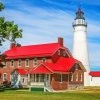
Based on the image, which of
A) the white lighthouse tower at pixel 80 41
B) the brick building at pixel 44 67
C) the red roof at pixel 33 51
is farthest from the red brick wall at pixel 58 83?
the white lighthouse tower at pixel 80 41

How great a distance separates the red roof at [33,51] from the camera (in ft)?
226

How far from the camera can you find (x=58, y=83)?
64.8 metres

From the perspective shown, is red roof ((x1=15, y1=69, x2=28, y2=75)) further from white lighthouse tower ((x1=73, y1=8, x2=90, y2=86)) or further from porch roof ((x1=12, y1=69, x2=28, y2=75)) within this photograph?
white lighthouse tower ((x1=73, y1=8, x2=90, y2=86))

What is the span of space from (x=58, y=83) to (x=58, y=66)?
301cm

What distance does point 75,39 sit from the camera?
259ft

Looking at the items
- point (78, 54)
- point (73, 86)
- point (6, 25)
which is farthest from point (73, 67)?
point (6, 25)

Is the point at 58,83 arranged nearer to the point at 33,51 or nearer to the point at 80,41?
the point at 33,51

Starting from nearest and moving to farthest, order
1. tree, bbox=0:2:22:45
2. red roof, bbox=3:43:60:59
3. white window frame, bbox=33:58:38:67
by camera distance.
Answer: tree, bbox=0:2:22:45 → red roof, bbox=3:43:60:59 → white window frame, bbox=33:58:38:67

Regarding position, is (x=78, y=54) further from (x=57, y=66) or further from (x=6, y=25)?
(x=6, y=25)

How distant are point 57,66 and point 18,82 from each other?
36.4 feet

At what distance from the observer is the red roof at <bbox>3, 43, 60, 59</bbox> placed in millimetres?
68938

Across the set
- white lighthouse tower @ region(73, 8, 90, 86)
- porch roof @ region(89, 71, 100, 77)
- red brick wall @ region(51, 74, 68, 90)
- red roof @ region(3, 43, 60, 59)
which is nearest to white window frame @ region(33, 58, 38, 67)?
red roof @ region(3, 43, 60, 59)

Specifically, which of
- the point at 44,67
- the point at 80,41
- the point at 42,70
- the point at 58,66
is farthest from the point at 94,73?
the point at 42,70

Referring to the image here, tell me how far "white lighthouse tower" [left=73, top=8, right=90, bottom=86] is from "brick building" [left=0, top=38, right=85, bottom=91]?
6061 mm
